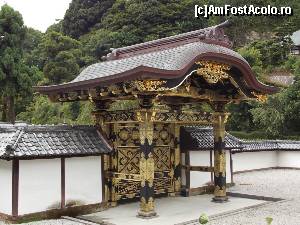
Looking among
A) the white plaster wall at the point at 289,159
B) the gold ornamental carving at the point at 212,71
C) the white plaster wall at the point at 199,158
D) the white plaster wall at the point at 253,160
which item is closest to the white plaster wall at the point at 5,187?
the gold ornamental carving at the point at 212,71

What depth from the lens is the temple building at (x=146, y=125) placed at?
10.0 meters

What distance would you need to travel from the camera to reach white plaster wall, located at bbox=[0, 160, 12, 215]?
32.5 ft

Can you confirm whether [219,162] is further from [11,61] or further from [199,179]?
[11,61]

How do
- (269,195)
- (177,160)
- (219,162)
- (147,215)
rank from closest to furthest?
(147,215) < (219,162) < (177,160) < (269,195)

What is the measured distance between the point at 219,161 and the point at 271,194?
2.97 m

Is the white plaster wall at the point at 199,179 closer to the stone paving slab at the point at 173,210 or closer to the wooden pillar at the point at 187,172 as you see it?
the wooden pillar at the point at 187,172

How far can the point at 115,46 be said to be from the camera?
52.5 metres

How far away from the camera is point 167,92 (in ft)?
34.2

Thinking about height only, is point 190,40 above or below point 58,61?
below

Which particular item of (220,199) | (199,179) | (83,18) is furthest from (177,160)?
(83,18)

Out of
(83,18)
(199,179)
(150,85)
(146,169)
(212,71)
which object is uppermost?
(83,18)

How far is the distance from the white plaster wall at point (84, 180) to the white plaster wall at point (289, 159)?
1581 cm

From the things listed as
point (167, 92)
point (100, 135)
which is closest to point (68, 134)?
point (100, 135)

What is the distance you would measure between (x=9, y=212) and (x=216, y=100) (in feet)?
22.0
